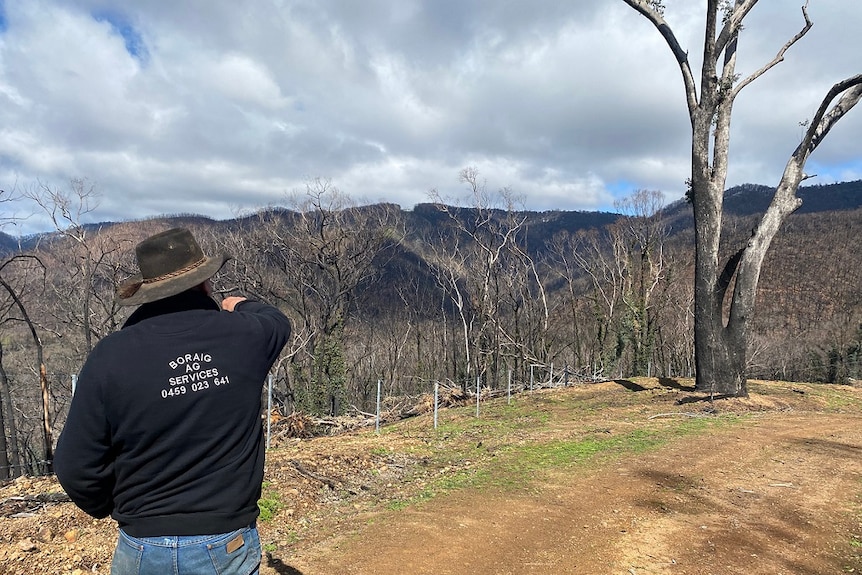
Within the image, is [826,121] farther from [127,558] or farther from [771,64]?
[127,558]

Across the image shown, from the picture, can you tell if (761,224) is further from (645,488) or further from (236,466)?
(236,466)

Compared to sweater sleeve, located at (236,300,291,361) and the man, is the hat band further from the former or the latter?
sweater sleeve, located at (236,300,291,361)

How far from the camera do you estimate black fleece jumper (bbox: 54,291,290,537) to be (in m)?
1.84

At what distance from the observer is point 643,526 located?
511cm

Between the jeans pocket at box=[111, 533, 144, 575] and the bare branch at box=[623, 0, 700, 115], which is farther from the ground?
the bare branch at box=[623, 0, 700, 115]

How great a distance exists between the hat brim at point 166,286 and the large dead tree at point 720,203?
12.3 m

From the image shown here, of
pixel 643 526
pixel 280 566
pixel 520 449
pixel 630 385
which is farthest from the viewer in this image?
pixel 630 385

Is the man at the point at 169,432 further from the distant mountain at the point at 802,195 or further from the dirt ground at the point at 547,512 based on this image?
the distant mountain at the point at 802,195

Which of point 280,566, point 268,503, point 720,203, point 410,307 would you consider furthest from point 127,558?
point 410,307

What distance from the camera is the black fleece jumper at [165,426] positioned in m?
1.84

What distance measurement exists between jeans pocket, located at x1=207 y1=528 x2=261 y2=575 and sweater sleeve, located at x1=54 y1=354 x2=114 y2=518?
1.46 feet

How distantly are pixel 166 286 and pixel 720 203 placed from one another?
12.7 meters

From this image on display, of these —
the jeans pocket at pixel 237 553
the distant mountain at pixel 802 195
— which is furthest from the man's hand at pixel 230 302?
the distant mountain at pixel 802 195

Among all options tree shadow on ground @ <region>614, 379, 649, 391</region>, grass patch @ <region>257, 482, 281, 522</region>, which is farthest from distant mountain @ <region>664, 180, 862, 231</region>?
grass patch @ <region>257, 482, 281, 522</region>
